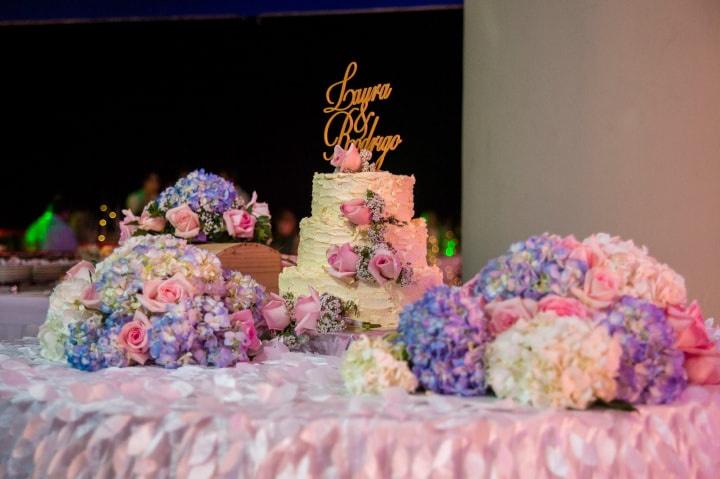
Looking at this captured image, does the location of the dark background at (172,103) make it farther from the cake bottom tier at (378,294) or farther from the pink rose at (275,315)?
the pink rose at (275,315)

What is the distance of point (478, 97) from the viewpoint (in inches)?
176

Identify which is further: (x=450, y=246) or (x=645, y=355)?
(x=450, y=246)

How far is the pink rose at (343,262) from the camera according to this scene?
11.2 ft

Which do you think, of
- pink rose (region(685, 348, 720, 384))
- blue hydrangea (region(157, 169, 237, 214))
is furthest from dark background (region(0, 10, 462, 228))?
pink rose (region(685, 348, 720, 384))

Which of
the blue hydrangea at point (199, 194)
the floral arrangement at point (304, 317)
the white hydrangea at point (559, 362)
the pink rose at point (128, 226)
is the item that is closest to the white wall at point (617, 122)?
the floral arrangement at point (304, 317)

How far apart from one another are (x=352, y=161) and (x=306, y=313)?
121 centimetres

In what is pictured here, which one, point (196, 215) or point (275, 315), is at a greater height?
point (196, 215)

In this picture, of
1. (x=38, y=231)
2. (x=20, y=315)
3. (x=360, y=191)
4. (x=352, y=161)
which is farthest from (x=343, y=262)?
(x=38, y=231)

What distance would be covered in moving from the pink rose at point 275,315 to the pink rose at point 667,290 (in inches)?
39.0

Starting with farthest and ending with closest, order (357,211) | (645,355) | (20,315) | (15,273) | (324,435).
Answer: (15,273)
(20,315)
(357,211)
(645,355)
(324,435)

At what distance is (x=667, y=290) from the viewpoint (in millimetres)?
1879

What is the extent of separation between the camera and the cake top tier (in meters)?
3.64

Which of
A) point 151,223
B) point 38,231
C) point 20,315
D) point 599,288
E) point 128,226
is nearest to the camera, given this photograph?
point 599,288

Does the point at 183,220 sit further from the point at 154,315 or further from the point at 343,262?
the point at 154,315
